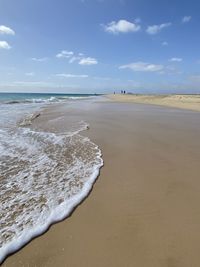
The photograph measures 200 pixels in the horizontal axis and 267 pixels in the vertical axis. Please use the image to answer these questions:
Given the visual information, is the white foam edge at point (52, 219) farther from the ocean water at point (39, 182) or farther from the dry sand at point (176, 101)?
the dry sand at point (176, 101)

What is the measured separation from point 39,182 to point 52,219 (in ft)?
4.23

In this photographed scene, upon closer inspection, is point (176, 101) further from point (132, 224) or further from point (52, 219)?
point (52, 219)

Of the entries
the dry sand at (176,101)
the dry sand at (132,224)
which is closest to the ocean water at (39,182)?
the dry sand at (132,224)

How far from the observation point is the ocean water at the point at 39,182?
9.68ft

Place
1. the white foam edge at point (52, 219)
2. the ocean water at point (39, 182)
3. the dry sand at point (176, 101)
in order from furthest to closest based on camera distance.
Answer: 1. the dry sand at point (176, 101)
2. the ocean water at point (39, 182)
3. the white foam edge at point (52, 219)

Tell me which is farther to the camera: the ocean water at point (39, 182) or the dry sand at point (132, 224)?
the ocean water at point (39, 182)

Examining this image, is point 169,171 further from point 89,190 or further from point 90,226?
point 90,226

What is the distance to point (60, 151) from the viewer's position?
248 inches

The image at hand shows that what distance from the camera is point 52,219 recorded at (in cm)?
311

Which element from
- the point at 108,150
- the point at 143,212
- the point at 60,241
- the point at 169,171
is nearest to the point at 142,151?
the point at 108,150

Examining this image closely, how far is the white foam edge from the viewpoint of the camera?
8.37ft

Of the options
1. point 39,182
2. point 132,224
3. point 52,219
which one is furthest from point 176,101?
point 52,219

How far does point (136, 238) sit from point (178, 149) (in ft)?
14.1

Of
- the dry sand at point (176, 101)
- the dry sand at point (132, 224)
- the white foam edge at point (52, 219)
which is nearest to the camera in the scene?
the dry sand at point (132, 224)
